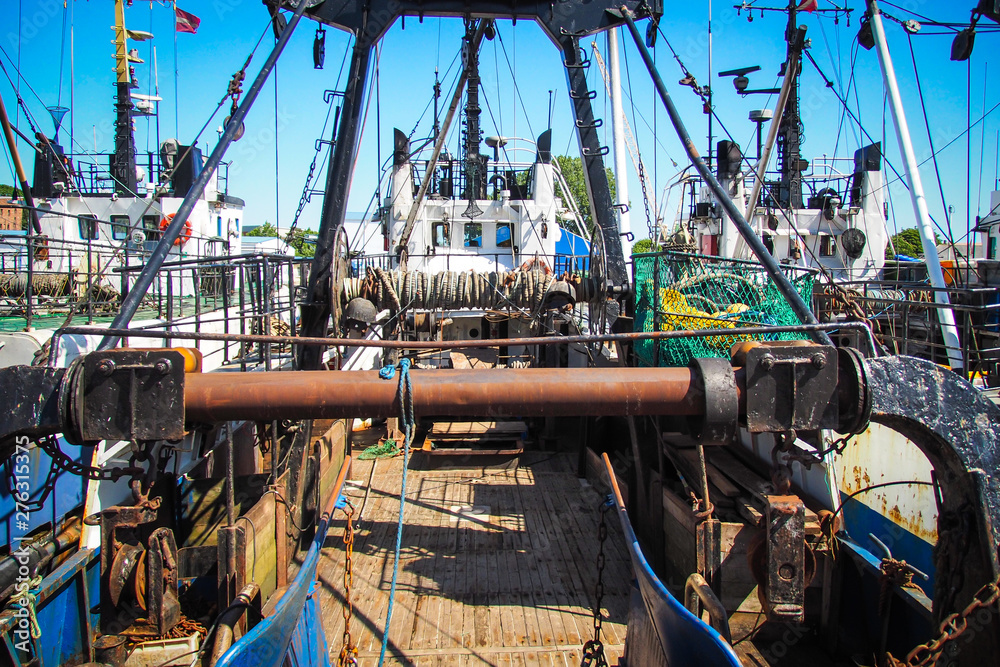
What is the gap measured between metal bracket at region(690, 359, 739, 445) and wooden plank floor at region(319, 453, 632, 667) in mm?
2886

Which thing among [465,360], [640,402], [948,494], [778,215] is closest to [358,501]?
[465,360]

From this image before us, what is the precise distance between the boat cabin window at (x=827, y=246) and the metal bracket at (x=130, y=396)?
70.0 ft

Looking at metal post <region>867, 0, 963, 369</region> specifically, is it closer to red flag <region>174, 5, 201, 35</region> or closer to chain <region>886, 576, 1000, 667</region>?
chain <region>886, 576, 1000, 667</region>

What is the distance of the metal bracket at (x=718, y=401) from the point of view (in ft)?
9.02

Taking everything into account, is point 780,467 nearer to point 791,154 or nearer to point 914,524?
point 914,524

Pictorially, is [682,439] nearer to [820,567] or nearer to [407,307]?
[820,567]

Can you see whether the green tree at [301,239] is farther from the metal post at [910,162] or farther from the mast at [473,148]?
the metal post at [910,162]

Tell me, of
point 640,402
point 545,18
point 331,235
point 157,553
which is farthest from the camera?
point 545,18

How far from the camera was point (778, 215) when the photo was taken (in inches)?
780

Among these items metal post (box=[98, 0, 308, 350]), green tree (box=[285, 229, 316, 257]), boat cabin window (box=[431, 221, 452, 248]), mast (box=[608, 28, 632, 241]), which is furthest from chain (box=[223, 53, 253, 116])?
boat cabin window (box=[431, 221, 452, 248])

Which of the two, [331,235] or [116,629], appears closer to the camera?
[116,629]

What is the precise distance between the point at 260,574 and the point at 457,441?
Answer: 14.3ft

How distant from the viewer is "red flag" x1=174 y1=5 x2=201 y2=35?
49.0 feet

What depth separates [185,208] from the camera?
163 inches
